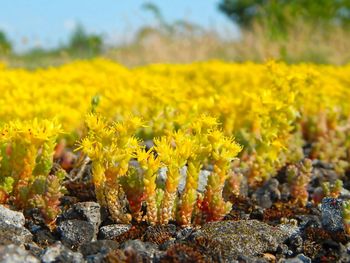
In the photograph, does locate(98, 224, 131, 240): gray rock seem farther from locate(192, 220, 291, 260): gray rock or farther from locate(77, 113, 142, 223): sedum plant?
locate(192, 220, 291, 260): gray rock

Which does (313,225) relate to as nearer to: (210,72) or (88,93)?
(88,93)

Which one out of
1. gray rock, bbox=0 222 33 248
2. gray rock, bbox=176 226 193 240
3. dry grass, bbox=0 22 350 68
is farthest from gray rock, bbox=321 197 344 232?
dry grass, bbox=0 22 350 68

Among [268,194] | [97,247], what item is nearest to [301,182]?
[268,194]

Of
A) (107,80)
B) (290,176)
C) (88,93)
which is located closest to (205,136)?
(290,176)

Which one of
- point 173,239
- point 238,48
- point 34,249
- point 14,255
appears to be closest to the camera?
point 14,255

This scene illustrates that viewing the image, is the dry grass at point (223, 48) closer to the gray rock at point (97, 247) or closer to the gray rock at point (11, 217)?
the gray rock at point (11, 217)

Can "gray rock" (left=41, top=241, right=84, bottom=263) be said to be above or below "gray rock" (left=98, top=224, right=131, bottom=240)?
above

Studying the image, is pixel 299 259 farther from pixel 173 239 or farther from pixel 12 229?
pixel 12 229
